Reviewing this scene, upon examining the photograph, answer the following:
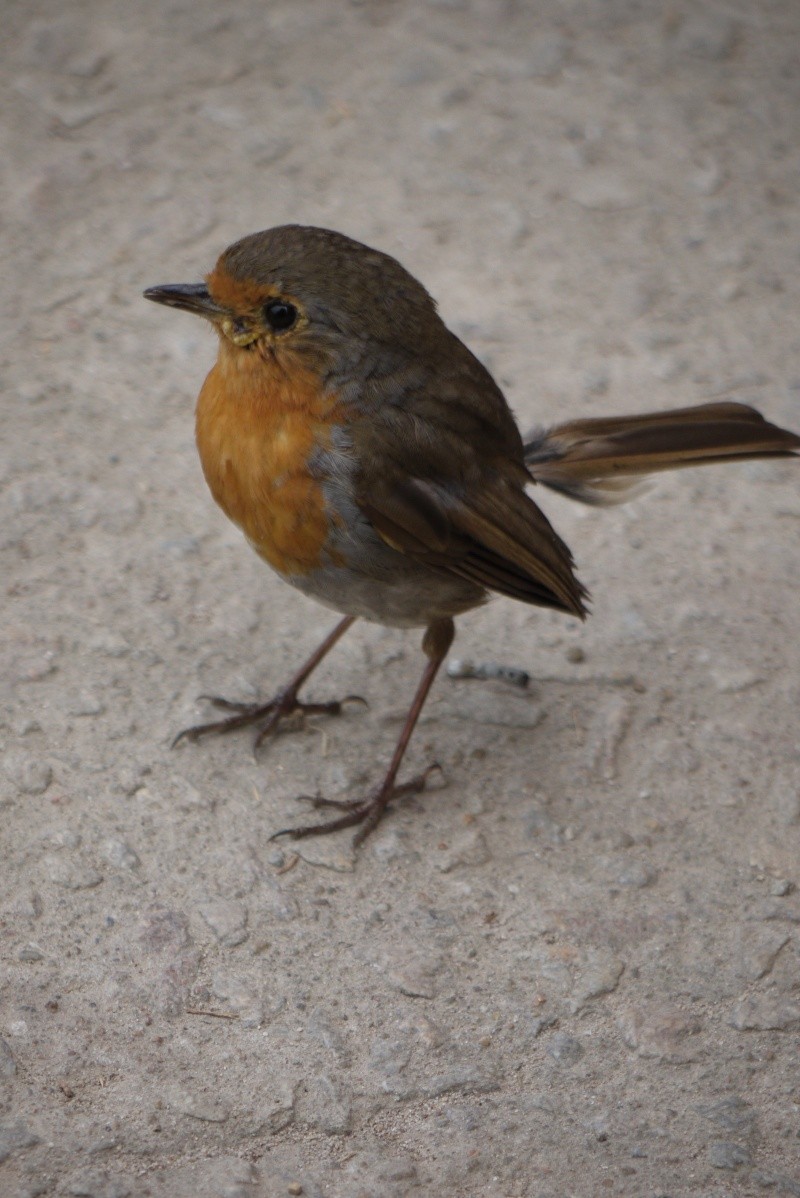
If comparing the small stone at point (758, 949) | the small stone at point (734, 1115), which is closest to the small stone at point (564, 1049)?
the small stone at point (734, 1115)

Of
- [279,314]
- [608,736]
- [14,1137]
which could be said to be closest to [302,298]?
[279,314]

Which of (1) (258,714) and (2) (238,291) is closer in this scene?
(2) (238,291)

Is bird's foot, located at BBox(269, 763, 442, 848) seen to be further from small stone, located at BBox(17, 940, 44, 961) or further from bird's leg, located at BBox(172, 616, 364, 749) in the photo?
small stone, located at BBox(17, 940, 44, 961)

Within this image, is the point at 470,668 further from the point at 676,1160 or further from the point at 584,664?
the point at 676,1160

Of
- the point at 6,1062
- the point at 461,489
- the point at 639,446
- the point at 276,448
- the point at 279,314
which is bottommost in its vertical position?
the point at 6,1062

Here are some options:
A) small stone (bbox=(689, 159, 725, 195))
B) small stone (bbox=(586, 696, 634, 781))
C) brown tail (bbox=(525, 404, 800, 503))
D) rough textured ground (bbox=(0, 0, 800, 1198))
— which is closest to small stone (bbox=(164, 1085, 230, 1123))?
rough textured ground (bbox=(0, 0, 800, 1198))

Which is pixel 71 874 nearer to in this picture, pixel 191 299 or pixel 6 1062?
pixel 6 1062

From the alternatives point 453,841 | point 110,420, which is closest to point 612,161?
point 110,420
